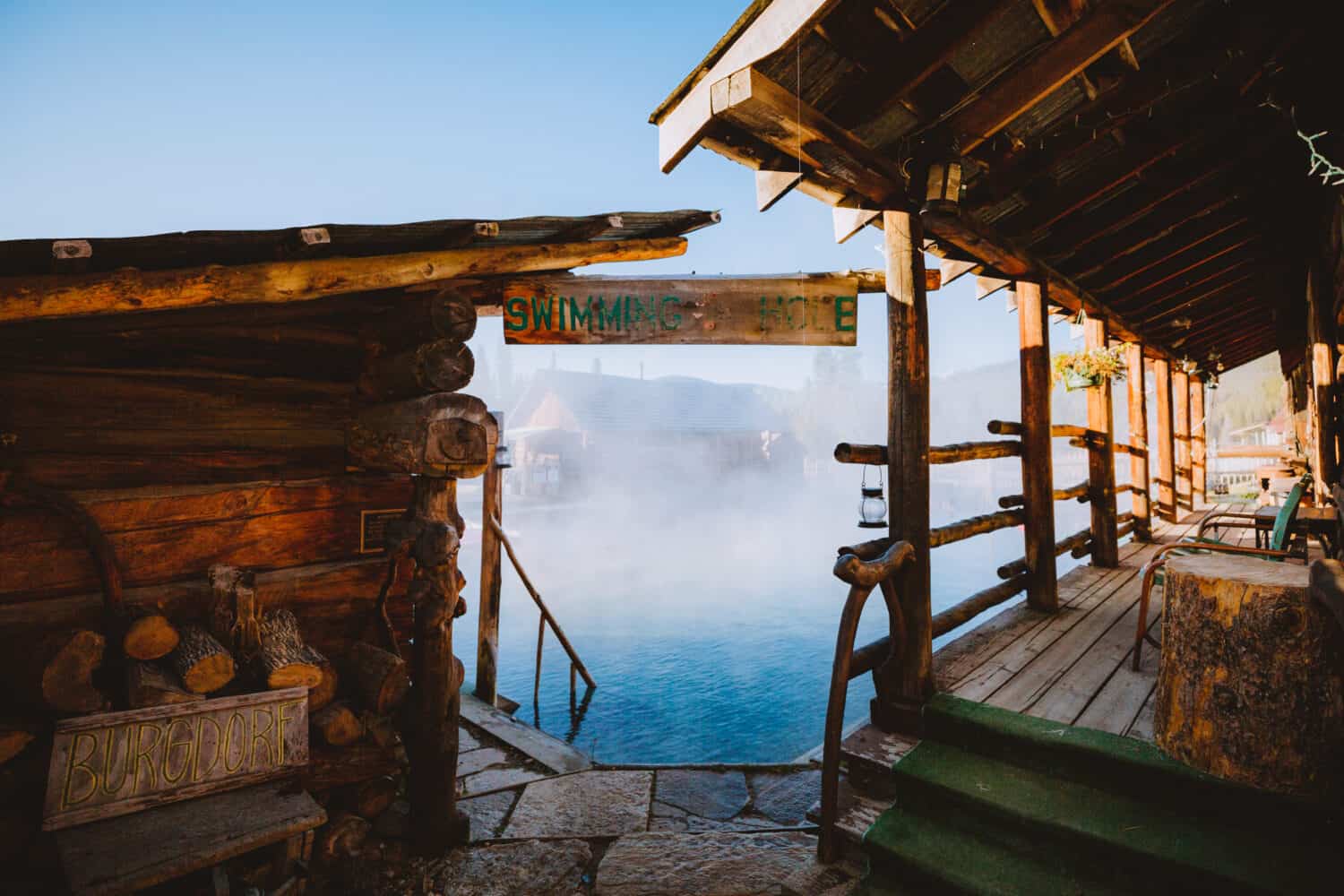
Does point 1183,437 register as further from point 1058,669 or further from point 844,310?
point 844,310

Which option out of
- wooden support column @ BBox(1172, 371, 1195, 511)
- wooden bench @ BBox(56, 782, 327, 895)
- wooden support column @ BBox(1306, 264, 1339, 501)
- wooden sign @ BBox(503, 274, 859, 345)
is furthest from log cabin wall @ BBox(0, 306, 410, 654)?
wooden support column @ BBox(1172, 371, 1195, 511)

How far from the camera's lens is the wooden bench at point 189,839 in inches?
91.9

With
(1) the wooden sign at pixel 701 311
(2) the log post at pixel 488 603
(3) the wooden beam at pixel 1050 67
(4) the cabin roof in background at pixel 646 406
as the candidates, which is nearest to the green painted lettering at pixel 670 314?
(1) the wooden sign at pixel 701 311

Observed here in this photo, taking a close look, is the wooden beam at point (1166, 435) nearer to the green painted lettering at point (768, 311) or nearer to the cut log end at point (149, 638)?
the green painted lettering at point (768, 311)

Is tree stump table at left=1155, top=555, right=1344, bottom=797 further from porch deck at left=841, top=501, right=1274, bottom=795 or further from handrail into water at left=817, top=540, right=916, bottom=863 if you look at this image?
A: handrail into water at left=817, top=540, right=916, bottom=863

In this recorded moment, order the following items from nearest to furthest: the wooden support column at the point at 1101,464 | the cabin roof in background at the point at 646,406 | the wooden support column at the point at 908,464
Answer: the wooden support column at the point at 908,464
the wooden support column at the point at 1101,464
the cabin roof in background at the point at 646,406

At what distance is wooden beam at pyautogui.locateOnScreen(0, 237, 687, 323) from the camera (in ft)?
8.61

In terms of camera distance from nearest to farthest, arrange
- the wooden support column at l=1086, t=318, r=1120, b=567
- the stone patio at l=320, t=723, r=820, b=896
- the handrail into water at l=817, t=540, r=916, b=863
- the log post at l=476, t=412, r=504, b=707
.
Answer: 1. the handrail into water at l=817, t=540, r=916, b=863
2. the stone patio at l=320, t=723, r=820, b=896
3. the wooden support column at l=1086, t=318, r=1120, b=567
4. the log post at l=476, t=412, r=504, b=707

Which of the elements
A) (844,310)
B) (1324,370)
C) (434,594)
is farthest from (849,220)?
(1324,370)

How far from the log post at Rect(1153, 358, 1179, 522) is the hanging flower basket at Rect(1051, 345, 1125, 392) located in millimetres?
6569

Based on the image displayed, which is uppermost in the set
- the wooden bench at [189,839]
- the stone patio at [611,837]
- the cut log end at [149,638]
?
the cut log end at [149,638]

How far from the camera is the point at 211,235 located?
281 centimetres

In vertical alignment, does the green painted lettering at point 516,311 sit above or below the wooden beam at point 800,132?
below

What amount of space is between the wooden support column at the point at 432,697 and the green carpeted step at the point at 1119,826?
253 centimetres
